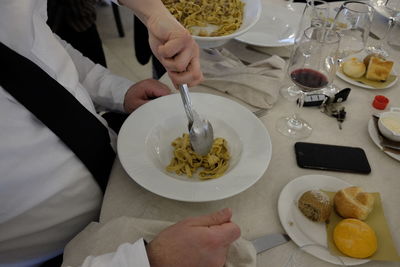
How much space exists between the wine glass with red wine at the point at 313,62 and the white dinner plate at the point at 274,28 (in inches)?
10.1

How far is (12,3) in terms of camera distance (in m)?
0.64

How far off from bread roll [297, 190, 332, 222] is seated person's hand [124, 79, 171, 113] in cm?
48

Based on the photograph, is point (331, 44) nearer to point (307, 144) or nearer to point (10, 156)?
point (307, 144)

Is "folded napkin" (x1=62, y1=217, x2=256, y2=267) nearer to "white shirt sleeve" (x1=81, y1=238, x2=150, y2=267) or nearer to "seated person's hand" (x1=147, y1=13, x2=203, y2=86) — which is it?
"white shirt sleeve" (x1=81, y1=238, x2=150, y2=267)

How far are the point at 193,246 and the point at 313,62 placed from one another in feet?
1.75

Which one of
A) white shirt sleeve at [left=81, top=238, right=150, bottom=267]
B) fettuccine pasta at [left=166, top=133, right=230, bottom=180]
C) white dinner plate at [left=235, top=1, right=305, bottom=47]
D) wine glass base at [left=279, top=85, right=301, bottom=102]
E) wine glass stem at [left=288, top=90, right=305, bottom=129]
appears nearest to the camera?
white shirt sleeve at [left=81, top=238, right=150, bottom=267]

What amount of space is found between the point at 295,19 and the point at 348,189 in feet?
2.51

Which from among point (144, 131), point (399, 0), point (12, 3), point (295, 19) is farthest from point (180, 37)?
point (399, 0)

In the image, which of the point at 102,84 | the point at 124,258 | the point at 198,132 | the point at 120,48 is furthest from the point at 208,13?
the point at 120,48

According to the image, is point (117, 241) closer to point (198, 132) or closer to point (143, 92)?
point (198, 132)

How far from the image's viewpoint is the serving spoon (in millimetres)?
746

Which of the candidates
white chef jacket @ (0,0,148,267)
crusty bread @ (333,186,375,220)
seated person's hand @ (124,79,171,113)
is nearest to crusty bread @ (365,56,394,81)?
crusty bread @ (333,186,375,220)

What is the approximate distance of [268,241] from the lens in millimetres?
584

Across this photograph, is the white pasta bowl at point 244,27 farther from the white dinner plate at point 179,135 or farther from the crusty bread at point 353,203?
the crusty bread at point 353,203
